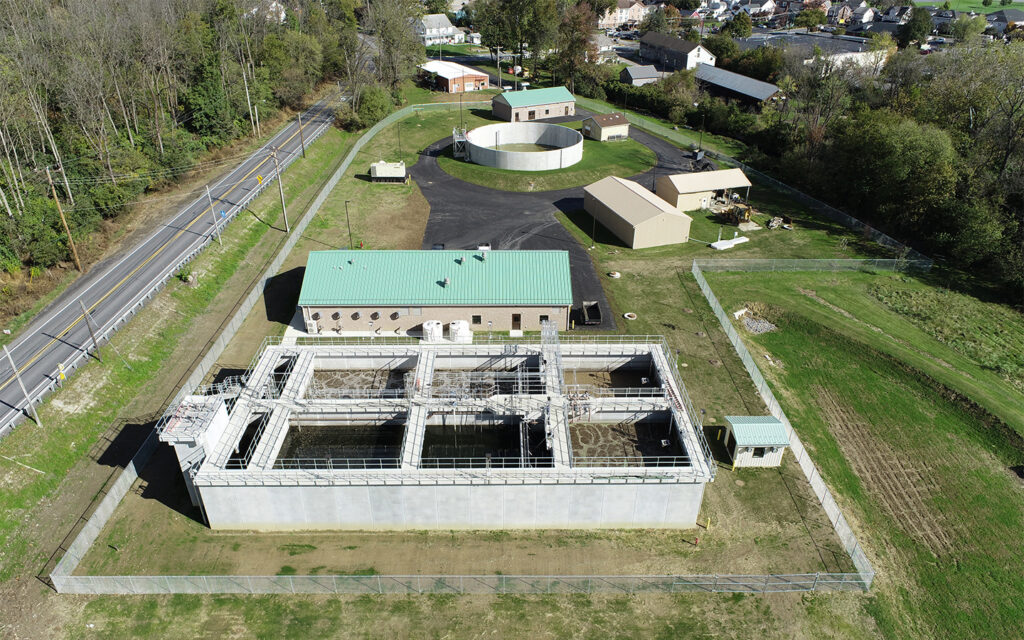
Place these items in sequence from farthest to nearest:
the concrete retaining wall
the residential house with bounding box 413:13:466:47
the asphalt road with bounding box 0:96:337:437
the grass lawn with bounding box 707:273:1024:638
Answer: the residential house with bounding box 413:13:466:47, the asphalt road with bounding box 0:96:337:437, the concrete retaining wall, the grass lawn with bounding box 707:273:1024:638

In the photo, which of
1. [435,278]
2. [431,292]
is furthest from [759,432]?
[435,278]

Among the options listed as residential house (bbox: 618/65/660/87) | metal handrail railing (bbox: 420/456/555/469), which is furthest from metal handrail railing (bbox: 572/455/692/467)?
residential house (bbox: 618/65/660/87)

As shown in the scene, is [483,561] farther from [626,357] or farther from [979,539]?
[979,539]

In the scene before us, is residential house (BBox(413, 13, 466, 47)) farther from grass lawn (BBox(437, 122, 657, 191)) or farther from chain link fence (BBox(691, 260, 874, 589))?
chain link fence (BBox(691, 260, 874, 589))

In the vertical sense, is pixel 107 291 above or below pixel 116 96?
below

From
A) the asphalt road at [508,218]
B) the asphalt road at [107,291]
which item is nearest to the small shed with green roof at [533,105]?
the asphalt road at [508,218]

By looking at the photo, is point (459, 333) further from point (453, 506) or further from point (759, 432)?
point (759, 432)

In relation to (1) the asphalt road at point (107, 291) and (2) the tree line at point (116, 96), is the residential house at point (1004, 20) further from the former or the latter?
(1) the asphalt road at point (107, 291)
